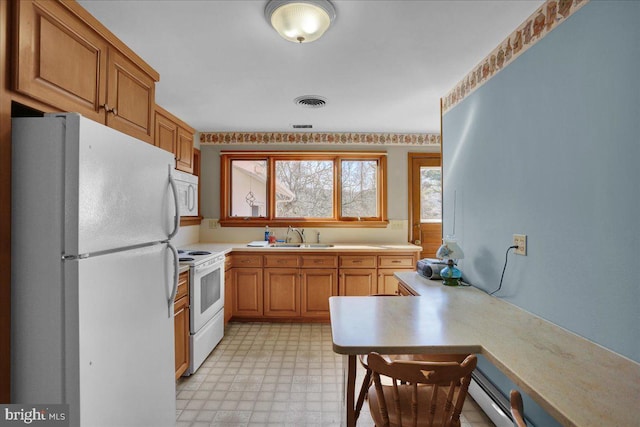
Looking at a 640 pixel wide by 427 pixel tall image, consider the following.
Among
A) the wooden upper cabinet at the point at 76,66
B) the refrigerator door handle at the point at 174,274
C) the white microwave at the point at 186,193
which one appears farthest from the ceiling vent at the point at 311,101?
the refrigerator door handle at the point at 174,274

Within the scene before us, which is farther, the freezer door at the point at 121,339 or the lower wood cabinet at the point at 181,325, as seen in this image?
the lower wood cabinet at the point at 181,325

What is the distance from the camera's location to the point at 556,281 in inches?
57.0

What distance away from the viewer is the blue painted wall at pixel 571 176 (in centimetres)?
112

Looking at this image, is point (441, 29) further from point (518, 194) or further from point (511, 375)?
point (511, 375)

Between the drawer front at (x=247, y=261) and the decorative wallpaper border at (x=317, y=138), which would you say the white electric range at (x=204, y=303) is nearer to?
the drawer front at (x=247, y=261)

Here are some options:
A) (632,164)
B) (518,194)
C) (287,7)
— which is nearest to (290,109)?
(287,7)

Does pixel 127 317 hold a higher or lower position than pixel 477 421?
higher

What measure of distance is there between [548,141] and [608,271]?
65 centimetres

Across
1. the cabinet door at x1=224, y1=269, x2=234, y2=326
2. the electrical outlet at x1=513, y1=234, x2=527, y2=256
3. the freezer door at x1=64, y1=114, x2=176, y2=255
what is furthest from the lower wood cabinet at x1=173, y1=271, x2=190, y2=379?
the electrical outlet at x1=513, y1=234, x2=527, y2=256

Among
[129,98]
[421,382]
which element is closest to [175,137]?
[129,98]

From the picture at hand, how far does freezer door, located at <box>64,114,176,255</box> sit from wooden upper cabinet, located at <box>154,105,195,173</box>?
1.29m

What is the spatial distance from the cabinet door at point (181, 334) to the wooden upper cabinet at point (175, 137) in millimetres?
1344

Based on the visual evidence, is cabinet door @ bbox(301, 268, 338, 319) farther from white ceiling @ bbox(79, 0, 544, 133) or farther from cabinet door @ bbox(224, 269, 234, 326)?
white ceiling @ bbox(79, 0, 544, 133)

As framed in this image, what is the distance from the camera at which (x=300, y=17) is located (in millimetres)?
1562
